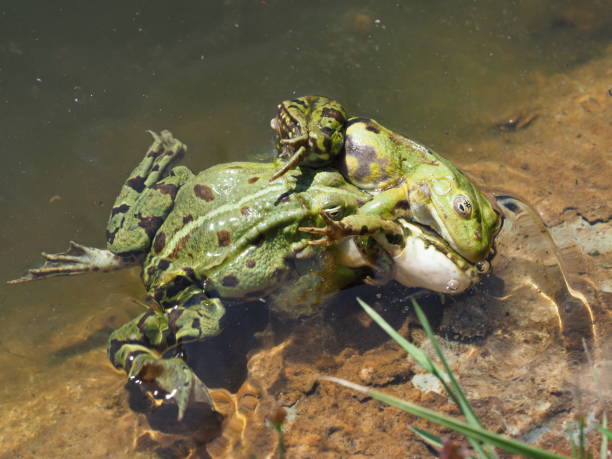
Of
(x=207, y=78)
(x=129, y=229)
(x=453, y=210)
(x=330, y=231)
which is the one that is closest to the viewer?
(x=330, y=231)

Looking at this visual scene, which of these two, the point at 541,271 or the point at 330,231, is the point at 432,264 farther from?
the point at 541,271

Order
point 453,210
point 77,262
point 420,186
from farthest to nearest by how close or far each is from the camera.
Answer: point 77,262 < point 420,186 < point 453,210

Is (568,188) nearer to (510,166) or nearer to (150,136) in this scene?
(510,166)

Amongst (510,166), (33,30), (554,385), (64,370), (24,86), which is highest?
(33,30)

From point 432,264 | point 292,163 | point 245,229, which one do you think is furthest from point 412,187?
point 245,229

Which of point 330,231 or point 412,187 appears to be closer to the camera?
point 330,231

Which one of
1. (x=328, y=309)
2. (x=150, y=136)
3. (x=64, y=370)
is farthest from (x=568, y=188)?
(x=64, y=370)

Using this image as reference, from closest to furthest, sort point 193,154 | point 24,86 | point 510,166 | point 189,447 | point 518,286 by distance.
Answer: point 189,447 → point 518,286 → point 510,166 → point 193,154 → point 24,86

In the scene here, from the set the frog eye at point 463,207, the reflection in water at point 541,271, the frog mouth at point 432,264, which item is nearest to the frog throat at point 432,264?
the frog mouth at point 432,264
